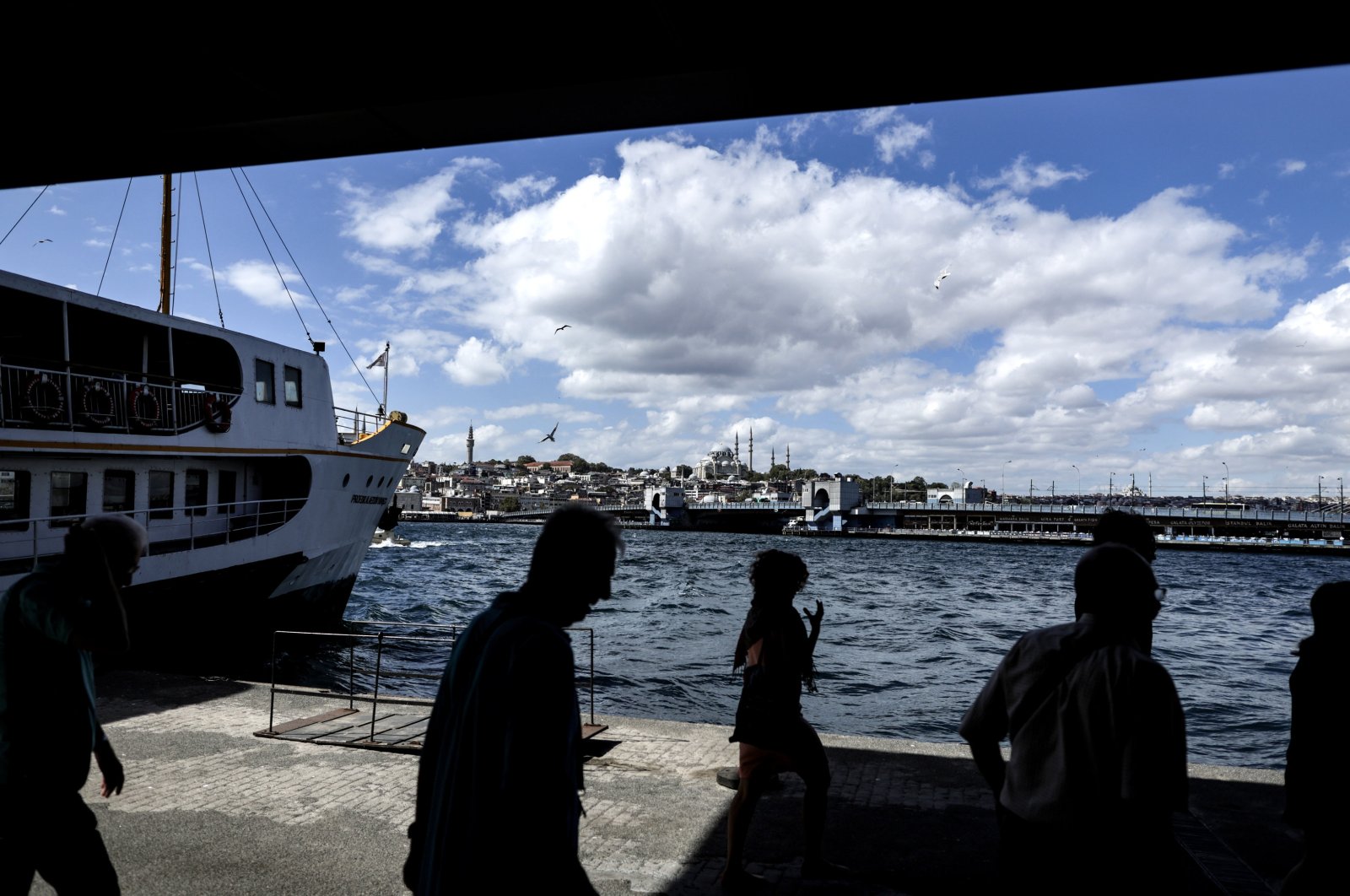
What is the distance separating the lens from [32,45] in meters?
4.64

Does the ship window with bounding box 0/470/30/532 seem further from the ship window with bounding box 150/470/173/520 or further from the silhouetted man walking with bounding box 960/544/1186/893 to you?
the silhouetted man walking with bounding box 960/544/1186/893

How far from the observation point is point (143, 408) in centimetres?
1537

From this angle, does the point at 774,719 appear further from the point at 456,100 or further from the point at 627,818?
the point at 456,100

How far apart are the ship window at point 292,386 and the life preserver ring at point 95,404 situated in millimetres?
4305

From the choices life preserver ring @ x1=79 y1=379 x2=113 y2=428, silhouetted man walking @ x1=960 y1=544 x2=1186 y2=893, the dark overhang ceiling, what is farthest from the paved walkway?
life preserver ring @ x1=79 y1=379 x2=113 y2=428

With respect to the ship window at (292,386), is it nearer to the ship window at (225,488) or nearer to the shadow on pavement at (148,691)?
the ship window at (225,488)

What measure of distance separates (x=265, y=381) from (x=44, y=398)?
195 inches

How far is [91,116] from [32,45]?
684 millimetres

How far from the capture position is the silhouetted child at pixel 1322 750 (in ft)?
9.32

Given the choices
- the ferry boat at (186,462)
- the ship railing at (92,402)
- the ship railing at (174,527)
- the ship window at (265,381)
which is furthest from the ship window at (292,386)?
the ship railing at (174,527)

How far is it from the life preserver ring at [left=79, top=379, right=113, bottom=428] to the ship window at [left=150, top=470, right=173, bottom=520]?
61.4 inches

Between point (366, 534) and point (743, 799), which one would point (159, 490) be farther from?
point (743, 799)

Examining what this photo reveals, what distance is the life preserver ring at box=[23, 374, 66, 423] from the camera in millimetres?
13273

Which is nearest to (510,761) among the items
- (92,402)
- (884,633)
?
(92,402)
